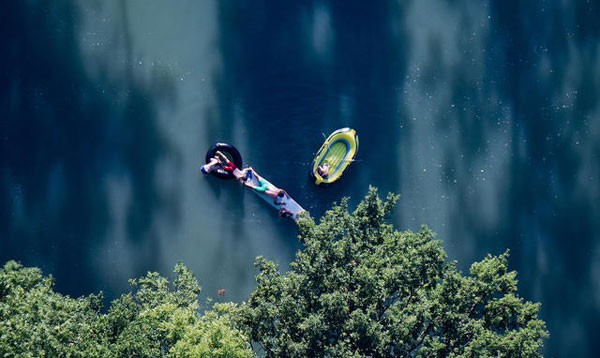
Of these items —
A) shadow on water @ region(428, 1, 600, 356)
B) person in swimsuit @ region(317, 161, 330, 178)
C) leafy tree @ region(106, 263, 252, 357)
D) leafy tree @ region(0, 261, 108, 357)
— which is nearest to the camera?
leafy tree @ region(0, 261, 108, 357)

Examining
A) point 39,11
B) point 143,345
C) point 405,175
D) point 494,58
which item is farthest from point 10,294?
point 494,58

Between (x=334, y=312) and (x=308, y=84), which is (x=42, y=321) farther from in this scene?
(x=308, y=84)

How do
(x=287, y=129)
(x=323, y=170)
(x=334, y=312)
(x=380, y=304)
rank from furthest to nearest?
(x=287, y=129) < (x=323, y=170) < (x=380, y=304) < (x=334, y=312)

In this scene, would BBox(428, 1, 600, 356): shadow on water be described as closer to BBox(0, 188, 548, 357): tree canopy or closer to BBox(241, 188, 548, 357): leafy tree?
BBox(0, 188, 548, 357): tree canopy

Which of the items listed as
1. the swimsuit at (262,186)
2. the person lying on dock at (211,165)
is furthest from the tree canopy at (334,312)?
the person lying on dock at (211,165)

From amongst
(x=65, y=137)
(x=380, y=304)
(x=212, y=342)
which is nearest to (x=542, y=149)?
(x=380, y=304)

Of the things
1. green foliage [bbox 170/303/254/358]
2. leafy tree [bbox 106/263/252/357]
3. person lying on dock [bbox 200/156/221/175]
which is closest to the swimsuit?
person lying on dock [bbox 200/156/221/175]
